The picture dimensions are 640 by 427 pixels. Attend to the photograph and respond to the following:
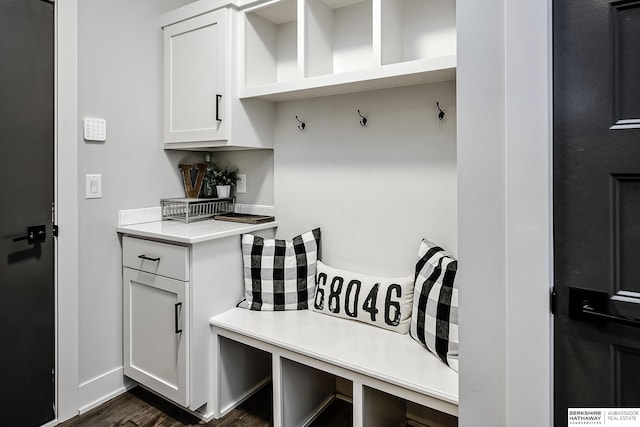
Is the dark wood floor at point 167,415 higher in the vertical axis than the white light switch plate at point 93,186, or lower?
lower

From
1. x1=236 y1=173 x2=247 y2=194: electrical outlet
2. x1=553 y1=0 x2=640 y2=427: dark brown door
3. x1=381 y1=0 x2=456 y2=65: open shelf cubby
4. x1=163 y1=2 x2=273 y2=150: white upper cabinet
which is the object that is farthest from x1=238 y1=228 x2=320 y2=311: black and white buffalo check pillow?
x1=553 y1=0 x2=640 y2=427: dark brown door

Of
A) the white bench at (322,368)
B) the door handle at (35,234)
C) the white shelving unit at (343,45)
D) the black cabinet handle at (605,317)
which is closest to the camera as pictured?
the black cabinet handle at (605,317)

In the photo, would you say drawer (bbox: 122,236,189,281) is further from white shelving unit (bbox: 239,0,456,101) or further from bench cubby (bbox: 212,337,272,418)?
white shelving unit (bbox: 239,0,456,101)

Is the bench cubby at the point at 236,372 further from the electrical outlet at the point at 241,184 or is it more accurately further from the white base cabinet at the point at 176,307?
the electrical outlet at the point at 241,184

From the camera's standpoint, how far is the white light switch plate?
1814 mm

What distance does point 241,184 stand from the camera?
2309 millimetres

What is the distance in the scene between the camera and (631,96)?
89 cm

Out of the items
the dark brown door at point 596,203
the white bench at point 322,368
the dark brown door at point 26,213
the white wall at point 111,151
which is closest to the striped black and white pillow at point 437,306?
the white bench at point 322,368

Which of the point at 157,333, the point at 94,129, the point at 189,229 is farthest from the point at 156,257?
the point at 94,129

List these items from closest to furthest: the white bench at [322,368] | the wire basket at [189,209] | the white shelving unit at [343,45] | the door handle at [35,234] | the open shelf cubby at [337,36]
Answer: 1. the white bench at [322,368]
2. the white shelving unit at [343,45]
3. the door handle at [35,234]
4. the open shelf cubby at [337,36]
5. the wire basket at [189,209]

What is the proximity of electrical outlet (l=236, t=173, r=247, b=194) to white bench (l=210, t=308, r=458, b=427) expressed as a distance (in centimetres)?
78

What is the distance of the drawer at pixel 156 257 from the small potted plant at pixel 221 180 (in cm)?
59

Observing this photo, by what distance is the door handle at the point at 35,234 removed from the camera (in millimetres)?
1598

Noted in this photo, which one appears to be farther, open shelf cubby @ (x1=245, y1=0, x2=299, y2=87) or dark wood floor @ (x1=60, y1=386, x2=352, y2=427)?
open shelf cubby @ (x1=245, y1=0, x2=299, y2=87)
